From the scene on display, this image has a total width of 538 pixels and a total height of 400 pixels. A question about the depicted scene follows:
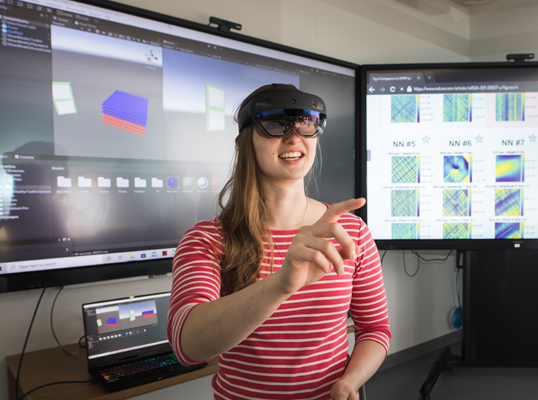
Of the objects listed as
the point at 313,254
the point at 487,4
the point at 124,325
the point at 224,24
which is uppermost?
the point at 487,4

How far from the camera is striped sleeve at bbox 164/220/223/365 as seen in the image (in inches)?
32.9

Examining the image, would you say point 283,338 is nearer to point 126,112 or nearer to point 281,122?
point 281,122

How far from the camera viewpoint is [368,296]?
3.70 ft

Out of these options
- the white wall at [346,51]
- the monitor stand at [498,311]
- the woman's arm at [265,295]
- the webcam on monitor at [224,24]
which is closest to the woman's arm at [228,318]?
the woman's arm at [265,295]

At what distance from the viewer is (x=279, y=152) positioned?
1.03 m

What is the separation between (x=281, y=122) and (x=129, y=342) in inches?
41.6

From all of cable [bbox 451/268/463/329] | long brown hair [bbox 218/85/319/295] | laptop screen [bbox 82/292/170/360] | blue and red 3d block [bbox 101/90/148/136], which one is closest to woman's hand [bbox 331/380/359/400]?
long brown hair [bbox 218/85/319/295]

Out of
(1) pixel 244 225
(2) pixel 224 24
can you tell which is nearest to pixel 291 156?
(1) pixel 244 225

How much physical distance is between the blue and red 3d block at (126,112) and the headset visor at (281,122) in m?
0.90

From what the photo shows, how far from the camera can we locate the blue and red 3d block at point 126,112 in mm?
1666

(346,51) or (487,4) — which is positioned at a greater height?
(487,4)

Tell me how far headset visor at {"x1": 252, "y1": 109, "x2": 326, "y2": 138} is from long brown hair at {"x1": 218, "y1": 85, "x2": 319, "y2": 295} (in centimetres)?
6

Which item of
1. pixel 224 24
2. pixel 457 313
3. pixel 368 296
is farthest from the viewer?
pixel 457 313

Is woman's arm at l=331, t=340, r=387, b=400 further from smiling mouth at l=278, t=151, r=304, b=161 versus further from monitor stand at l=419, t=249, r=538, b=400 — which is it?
monitor stand at l=419, t=249, r=538, b=400
